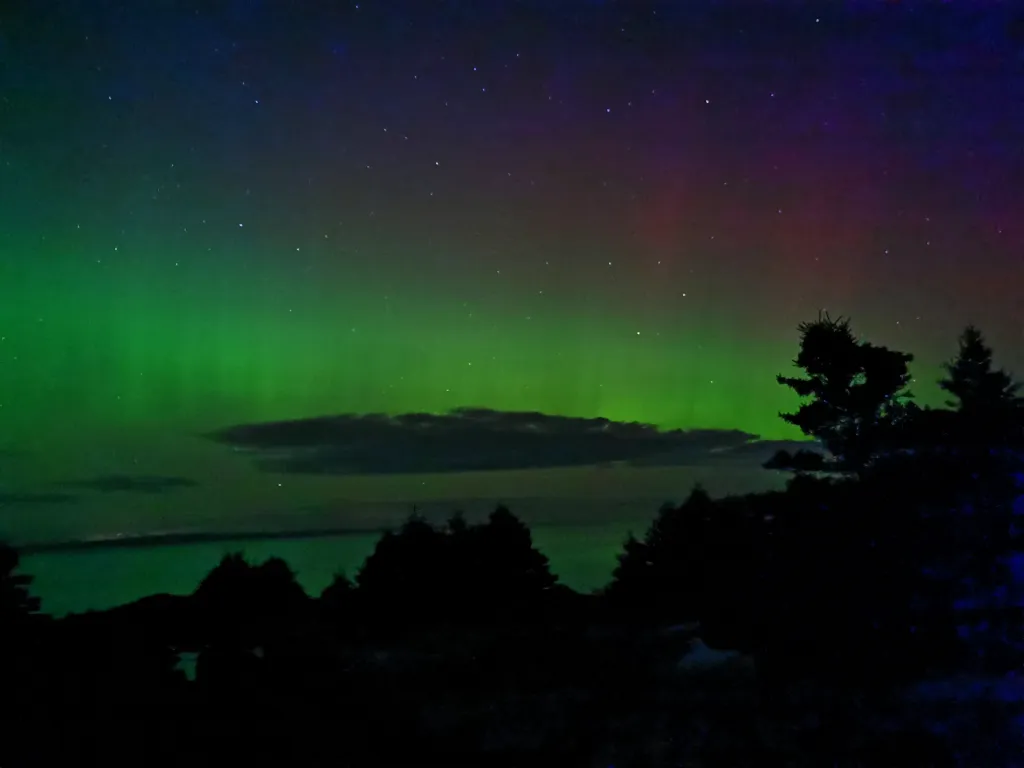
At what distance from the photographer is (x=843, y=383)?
1956 centimetres

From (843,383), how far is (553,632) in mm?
8917

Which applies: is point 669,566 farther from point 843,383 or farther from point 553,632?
point 843,383

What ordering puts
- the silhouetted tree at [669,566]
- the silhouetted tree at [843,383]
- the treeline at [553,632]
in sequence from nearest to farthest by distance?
the treeline at [553,632] < the silhouetted tree at [669,566] < the silhouetted tree at [843,383]

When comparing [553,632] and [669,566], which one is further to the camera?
[669,566]

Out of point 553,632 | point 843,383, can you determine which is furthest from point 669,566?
point 843,383

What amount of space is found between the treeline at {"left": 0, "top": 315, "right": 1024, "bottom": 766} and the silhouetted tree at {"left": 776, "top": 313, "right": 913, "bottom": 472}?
5.49 ft

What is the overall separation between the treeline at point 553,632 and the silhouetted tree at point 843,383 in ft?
5.49

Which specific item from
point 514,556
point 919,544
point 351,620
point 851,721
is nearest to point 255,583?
point 351,620

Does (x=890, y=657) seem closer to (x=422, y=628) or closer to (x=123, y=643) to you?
(x=422, y=628)

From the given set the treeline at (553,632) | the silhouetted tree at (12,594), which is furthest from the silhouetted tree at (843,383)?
the silhouetted tree at (12,594)

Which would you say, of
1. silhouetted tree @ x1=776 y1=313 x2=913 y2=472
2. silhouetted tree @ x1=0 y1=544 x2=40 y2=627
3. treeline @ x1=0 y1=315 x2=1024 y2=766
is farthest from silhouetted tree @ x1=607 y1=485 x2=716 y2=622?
silhouetted tree @ x1=0 y1=544 x2=40 y2=627

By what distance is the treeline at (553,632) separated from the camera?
11.9 metres

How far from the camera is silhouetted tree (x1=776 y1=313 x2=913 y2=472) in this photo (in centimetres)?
1922

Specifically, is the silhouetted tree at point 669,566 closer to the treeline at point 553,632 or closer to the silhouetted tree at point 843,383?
the treeline at point 553,632
